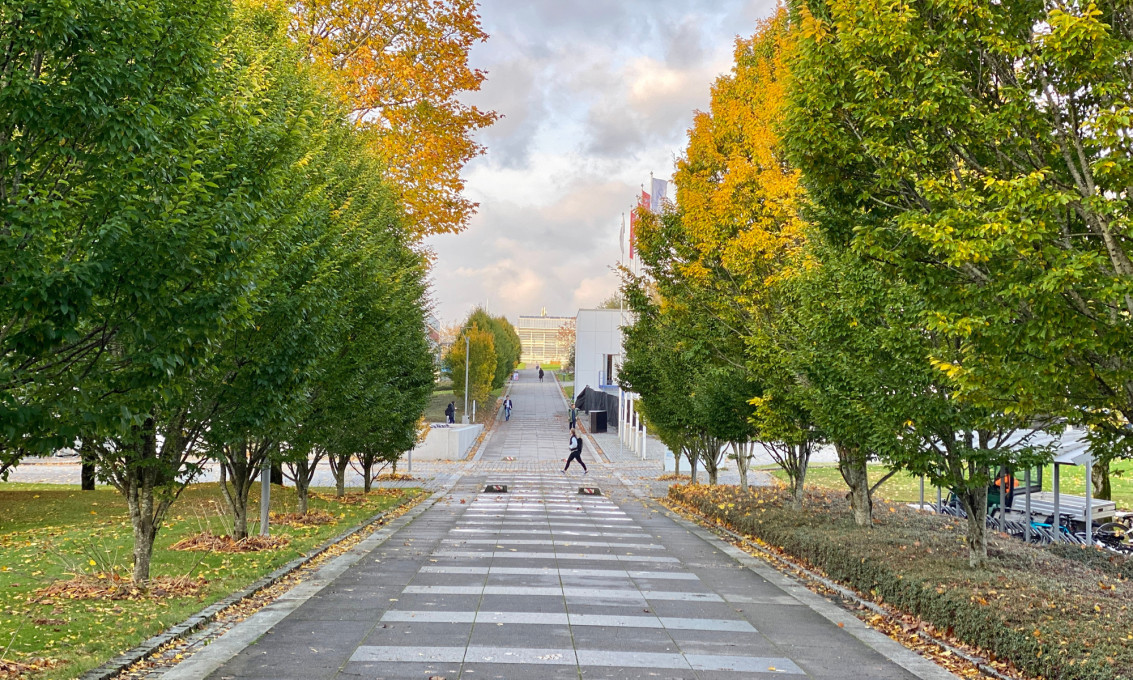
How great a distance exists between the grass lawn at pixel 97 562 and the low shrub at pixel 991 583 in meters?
7.16

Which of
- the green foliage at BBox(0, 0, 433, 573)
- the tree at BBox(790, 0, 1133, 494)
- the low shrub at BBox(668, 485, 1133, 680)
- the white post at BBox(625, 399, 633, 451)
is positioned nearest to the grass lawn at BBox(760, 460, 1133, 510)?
the white post at BBox(625, 399, 633, 451)

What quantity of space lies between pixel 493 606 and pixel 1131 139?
7.07 meters

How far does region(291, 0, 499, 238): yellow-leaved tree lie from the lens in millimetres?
21859

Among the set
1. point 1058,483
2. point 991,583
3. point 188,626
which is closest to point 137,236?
point 188,626

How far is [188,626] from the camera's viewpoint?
27.6 feet

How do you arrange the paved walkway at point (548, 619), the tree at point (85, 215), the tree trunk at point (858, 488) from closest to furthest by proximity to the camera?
the tree at point (85, 215) → the paved walkway at point (548, 619) → the tree trunk at point (858, 488)

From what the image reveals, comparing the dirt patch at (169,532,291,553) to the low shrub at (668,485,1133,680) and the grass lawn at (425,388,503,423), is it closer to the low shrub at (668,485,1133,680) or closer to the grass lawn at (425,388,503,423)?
the low shrub at (668,485,1133,680)

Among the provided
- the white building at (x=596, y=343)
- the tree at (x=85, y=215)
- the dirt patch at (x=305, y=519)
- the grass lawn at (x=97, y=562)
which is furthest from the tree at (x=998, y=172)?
the white building at (x=596, y=343)

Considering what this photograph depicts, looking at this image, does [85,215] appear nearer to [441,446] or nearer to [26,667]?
[26,667]

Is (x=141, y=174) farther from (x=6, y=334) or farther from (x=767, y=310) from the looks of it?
(x=767, y=310)

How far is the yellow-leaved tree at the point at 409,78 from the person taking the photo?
861 inches

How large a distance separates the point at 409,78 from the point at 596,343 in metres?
52.6

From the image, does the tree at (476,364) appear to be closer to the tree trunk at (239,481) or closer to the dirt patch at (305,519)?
the dirt patch at (305,519)

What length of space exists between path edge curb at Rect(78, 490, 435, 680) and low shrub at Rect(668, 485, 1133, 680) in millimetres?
6974
